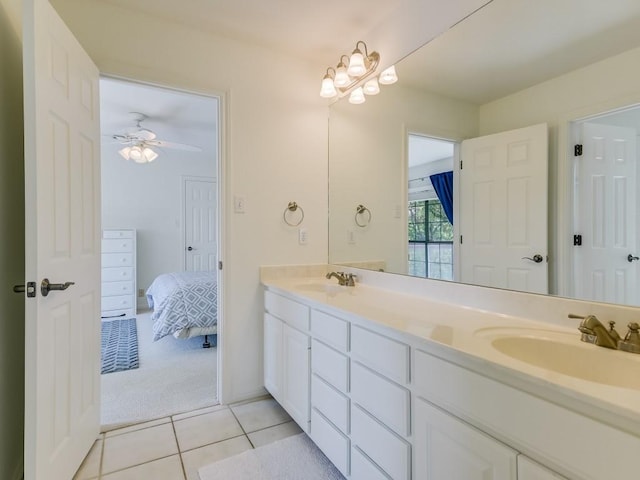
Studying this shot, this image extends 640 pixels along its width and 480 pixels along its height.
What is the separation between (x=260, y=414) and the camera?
2139 millimetres

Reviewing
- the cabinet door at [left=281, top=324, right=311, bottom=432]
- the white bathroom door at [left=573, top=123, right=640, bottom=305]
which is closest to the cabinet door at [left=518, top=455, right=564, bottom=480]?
the white bathroom door at [left=573, top=123, right=640, bottom=305]

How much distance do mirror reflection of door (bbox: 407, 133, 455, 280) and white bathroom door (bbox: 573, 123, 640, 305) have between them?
1.88 feet

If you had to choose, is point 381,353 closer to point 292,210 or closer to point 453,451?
point 453,451

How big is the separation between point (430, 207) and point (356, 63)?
1.00m

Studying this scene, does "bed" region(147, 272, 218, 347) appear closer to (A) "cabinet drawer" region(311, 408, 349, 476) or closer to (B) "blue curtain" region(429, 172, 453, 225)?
(A) "cabinet drawer" region(311, 408, 349, 476)

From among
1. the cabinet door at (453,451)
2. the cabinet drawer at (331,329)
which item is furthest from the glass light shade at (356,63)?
the cabinet door at (453,451)

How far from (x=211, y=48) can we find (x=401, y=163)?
4.65 feet

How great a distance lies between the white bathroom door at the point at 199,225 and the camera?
5.49m

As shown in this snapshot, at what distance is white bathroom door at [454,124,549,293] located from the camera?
54.7 inches

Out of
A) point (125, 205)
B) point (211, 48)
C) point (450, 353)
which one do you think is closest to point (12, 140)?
point (211, 48)

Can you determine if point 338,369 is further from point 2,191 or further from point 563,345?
point 2,191

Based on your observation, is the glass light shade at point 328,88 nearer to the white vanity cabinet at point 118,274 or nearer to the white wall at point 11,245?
the white wall at point 11,245

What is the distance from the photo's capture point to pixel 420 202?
6.51ft

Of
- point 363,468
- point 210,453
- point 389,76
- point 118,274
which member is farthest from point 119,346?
point 389,76
